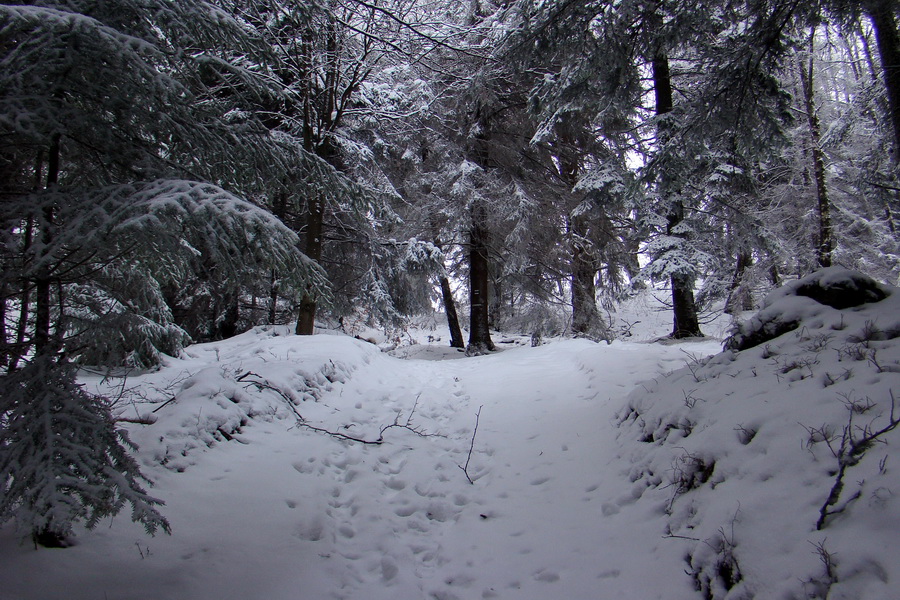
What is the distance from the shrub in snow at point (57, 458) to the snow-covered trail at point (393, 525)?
504mm

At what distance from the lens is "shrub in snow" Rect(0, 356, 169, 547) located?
6.42 feet

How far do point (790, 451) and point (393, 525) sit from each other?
2848mm

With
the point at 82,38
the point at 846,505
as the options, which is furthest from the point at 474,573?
the point at 82,38

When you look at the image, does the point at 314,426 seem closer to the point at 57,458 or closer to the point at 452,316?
the point at 57,458

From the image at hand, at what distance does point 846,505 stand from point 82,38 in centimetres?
476

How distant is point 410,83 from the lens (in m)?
11.9

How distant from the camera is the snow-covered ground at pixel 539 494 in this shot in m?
2.21

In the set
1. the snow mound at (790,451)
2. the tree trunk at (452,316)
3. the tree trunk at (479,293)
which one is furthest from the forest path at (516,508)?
the tree trunk at (452,316)

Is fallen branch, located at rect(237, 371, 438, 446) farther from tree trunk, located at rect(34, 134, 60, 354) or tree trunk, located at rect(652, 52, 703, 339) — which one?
tree trunk, located at rect(652, 52, 703, 339)

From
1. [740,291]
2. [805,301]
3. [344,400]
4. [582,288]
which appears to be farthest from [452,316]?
[805,301]

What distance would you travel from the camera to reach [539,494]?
381 cm

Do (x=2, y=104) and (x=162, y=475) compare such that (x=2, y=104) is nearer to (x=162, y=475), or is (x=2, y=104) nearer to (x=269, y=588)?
(x=162, y=475)

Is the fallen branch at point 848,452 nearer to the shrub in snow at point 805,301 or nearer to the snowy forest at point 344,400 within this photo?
the snowy forest at point 344,400

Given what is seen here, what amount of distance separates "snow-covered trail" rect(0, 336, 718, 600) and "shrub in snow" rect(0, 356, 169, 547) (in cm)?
50
